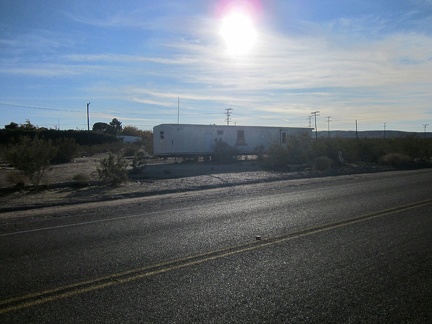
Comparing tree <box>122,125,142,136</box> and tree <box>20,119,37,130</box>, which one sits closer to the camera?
tree <box>20,119,37,130</box>

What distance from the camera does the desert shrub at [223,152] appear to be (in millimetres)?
38594

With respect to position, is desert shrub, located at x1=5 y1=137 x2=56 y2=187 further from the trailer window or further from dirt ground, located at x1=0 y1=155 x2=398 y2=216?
the trailer window

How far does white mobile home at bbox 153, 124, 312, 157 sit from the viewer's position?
1489 inches

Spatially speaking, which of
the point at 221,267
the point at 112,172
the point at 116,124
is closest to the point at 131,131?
the point at 116,124

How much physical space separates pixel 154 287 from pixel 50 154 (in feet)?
58.1

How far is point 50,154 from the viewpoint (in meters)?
21.6

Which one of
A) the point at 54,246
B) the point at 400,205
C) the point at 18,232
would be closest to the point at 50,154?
the point at 18,232

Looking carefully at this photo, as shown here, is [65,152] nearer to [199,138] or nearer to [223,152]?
[199,138]

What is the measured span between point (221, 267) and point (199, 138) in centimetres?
3247

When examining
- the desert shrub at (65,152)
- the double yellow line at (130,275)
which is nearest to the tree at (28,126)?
the desert shrub at (65,152)

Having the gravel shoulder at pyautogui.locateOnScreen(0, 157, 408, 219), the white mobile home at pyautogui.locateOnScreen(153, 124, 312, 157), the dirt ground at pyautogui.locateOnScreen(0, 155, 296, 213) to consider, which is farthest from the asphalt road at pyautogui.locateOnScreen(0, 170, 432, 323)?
the white mobile home at pyautogui.locateOnScreen(153, 124, 312, 157)

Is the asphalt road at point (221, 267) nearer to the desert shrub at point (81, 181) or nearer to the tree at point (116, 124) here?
the desert shrub at point (81, 181)

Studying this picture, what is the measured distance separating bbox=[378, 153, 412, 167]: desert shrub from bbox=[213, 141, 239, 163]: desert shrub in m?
12.8

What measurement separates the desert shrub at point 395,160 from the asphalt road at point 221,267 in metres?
28.0
